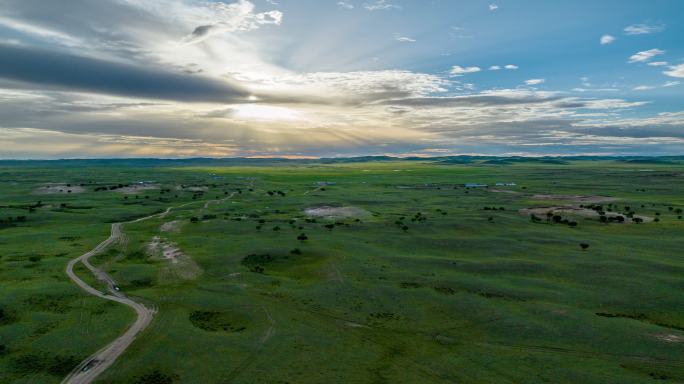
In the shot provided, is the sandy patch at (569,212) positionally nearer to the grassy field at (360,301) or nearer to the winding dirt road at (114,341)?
the grassy field at (360,301)

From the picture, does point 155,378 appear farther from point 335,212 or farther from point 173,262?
point 335,212

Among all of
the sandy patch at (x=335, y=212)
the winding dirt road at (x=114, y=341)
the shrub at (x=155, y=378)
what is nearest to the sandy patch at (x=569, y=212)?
the sandy patch at (x=335, y=212)

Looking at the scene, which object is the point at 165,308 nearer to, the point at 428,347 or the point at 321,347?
the point at 321,347

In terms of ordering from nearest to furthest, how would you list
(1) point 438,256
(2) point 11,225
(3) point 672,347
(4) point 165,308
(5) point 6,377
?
(5) point 6,377 → (3) point 672,347 → (4) point 165,308 → (1) point 438,256 → (2) point 11,225

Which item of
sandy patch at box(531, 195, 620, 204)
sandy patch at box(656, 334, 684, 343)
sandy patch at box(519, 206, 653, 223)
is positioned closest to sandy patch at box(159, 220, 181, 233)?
sandy patch at box(656, 334, 684, 343)

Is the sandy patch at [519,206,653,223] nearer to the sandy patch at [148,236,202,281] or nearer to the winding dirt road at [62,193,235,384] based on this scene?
the sandy patch at [148,236,202,281]

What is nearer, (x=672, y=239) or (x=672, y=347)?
(x=672, y=347)

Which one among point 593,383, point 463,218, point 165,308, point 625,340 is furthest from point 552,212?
point 165,308
